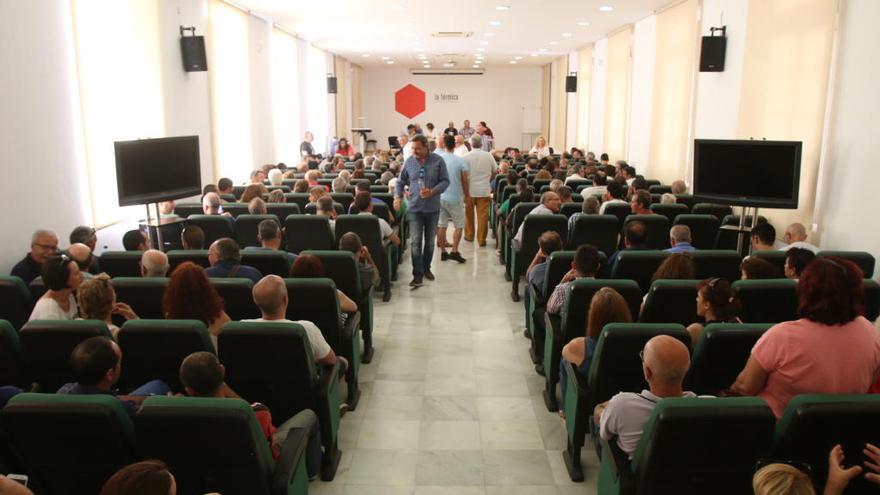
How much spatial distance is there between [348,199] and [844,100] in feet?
16.5

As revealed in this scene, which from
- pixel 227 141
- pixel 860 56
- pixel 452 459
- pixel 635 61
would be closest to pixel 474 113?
pixel 635 61

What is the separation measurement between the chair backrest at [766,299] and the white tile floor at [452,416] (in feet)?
3.91

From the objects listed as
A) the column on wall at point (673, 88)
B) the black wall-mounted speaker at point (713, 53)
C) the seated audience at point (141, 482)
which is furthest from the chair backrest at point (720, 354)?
the column on wall at point (673, 88)

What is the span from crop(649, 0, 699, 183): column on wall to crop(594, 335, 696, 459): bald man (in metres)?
8.45

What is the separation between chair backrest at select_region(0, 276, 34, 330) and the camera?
3.83 meters

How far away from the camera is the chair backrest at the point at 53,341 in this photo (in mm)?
3051

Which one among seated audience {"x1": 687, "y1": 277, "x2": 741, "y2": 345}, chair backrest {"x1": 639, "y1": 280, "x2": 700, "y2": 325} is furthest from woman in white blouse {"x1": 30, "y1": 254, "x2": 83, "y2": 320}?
seated audience {"x1": 687, "y1": 277, "x2": 741, "y2": 345}

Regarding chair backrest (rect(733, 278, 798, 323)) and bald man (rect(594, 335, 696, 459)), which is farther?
chair backrest (rect(733, 278, 798, 323))

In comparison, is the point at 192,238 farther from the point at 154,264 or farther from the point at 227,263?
the point at 227,263

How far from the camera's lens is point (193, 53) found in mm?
8906

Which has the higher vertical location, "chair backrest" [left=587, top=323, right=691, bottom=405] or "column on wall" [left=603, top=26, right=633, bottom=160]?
"column on wall" [left=603, top=26, right=633, bottom=160]

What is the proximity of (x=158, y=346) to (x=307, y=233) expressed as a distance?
10.3 feet

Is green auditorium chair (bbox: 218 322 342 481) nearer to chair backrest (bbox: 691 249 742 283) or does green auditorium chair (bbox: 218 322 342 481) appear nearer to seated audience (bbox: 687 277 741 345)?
seated audience (bbox: 687 277 741 345)

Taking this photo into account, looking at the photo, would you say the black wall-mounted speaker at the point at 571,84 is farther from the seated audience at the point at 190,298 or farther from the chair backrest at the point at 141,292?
the seated audience at the point at 190,298
